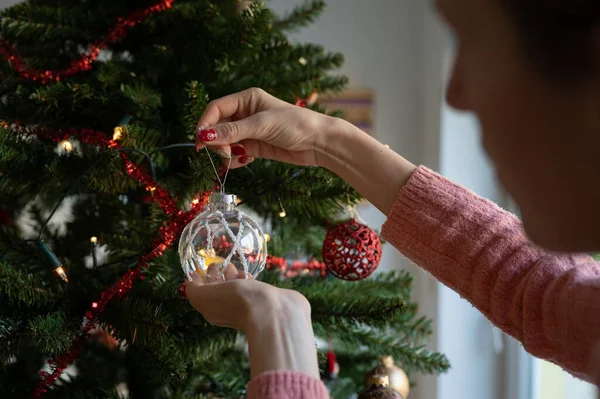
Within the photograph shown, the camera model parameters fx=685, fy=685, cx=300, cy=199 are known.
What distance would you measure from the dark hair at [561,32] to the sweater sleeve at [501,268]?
33 cm

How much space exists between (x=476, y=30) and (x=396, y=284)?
72cm

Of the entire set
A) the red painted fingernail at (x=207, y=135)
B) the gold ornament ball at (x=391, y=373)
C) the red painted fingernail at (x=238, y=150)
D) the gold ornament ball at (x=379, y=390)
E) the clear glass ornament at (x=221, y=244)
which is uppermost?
the red painted fingernail at (x=238, y=150)

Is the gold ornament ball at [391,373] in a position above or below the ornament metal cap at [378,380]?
above

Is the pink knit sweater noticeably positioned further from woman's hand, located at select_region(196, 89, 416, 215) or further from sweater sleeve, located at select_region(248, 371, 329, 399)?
sweater sleeve, located at select_region(248, 371, 329, 399)

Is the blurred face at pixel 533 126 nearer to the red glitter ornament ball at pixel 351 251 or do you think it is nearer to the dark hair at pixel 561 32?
the dark hair at pixel 561 32

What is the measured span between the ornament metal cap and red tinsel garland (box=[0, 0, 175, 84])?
1.88 ft

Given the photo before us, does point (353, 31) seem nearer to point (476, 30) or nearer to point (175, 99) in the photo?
point (175, 99)

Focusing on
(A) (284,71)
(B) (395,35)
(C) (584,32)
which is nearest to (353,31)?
(B) (395,35)

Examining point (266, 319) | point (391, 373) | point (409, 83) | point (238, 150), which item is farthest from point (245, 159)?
point (409, 83)

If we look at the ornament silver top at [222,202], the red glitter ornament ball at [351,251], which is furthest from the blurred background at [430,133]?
the ornament silver top at [222,202]

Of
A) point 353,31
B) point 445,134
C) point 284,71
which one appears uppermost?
point 353,31

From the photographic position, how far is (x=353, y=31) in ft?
7.09

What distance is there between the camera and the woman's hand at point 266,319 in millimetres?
535

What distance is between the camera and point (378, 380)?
3.10ft
